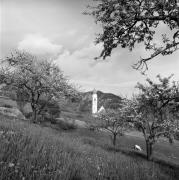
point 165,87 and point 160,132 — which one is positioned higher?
point 165,87

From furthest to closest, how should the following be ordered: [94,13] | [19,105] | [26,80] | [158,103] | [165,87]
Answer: [19,105] < [26,80] < [165,87] < [158,103] < [94,13]

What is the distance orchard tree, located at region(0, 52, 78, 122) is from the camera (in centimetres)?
3094

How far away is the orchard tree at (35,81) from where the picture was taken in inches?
1218

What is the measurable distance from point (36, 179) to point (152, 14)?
7365 millimetres

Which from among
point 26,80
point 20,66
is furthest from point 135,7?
point 20,66

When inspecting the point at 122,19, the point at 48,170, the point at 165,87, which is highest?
the point at 122,19

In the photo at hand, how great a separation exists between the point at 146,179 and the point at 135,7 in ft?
19.7

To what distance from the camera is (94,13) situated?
348 inches

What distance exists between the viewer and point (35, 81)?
103ft

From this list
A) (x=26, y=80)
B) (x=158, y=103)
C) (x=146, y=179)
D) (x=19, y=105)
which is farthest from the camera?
(x=19, y=105)

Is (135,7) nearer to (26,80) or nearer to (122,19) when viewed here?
(122,19)

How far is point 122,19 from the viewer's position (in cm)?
850

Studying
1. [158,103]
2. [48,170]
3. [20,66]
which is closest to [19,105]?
[20,66]

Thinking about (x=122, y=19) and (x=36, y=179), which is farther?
(x=122, y=19)
